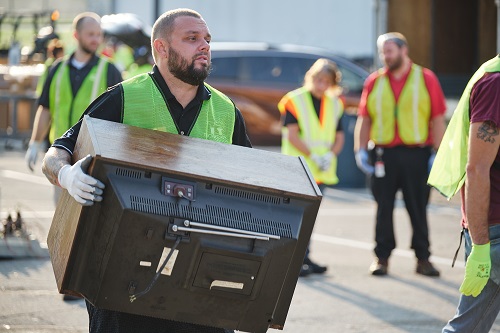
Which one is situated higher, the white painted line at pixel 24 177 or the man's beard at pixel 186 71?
the man's beard at pixel 186 71

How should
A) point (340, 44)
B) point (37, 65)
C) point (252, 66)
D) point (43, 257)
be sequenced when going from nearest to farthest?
point (43, 257)
point (252, 66)
point (37, 65)
point (340, 44)

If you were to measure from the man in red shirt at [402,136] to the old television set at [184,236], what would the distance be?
18.1 ft

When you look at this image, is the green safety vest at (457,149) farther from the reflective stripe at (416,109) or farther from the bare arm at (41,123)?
the reflective stripe at (416,109)

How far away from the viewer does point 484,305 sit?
4.59 metres

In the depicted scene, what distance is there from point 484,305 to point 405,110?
490 cm

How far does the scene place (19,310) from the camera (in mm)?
7277

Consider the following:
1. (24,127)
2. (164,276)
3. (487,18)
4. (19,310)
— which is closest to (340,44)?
(487,18)

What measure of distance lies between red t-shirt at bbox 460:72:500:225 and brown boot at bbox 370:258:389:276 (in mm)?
4686

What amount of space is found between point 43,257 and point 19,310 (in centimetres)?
199

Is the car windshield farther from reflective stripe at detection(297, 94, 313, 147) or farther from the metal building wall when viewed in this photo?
reflective stripe at detection(297, 94, 313, 147)

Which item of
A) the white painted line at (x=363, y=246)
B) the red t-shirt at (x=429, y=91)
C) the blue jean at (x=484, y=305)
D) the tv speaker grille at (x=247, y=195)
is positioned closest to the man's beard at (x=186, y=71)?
the tv speaker grille at (x=247, y=195)

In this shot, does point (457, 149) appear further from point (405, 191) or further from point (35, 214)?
point (35, 214)

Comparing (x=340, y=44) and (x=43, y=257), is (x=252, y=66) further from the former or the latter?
→ (x=43, y=257)

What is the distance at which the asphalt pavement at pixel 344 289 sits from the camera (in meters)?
7.17
